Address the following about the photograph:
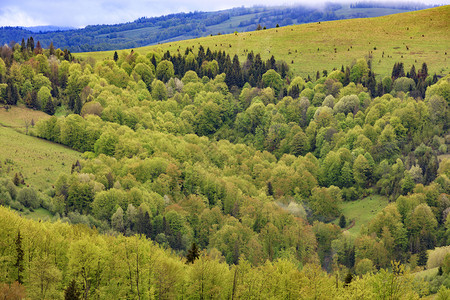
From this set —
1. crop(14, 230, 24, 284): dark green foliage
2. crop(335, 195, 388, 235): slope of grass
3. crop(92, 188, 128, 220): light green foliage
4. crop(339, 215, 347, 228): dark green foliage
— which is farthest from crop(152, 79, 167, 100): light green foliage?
crop(14, 230, 24, 284): dark green foliage

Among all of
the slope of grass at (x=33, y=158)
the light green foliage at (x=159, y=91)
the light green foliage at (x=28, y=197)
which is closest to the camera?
the light green foliage at (x=28, y=197)

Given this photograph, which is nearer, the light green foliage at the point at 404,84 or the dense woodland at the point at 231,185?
the dense woodland at the point at 231,185

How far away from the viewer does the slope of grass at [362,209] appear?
126500 mm

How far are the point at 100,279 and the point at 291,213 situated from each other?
7169 centimetres

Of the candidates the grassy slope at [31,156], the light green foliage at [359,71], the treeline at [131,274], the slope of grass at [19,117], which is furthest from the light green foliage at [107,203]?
the light green foliage at [359,71]

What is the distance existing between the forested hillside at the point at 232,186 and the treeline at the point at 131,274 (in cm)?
22

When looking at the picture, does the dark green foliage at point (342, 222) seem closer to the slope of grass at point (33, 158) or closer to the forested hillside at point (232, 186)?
the forested hillside at point (232, 186)

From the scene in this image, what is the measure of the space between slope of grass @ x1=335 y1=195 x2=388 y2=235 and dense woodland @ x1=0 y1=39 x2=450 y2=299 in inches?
103

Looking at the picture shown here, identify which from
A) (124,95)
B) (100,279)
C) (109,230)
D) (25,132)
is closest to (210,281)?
(100,279)

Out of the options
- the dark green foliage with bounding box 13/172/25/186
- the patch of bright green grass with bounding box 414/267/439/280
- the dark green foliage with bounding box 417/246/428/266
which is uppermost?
the dark green foliage with bounding box 13/172/25/186

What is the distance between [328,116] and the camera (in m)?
166

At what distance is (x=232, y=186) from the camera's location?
135 m

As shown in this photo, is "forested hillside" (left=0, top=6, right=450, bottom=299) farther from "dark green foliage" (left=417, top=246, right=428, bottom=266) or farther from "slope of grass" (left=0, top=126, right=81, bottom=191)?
"slope of grass" (left=0, top=126, right=81, bottom=191)

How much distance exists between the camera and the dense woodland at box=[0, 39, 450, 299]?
64938 mm
